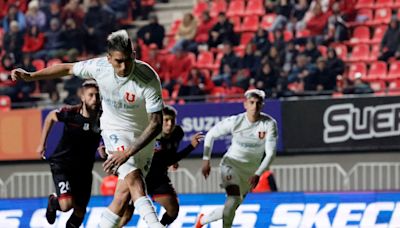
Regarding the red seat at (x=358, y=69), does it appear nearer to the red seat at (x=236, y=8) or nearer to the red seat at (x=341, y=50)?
the red seat at (x=341, y=50)

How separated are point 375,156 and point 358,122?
0.67m

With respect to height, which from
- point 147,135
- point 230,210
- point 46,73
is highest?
point 46,73

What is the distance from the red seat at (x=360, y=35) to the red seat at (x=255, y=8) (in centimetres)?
230

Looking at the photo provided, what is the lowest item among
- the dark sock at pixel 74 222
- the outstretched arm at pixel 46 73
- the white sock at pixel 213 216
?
the white sock at pixel 213 216

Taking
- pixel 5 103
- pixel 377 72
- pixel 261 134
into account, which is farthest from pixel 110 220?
pixel 377 72

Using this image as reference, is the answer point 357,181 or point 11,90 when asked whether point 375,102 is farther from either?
point 11,90

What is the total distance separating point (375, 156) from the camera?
18953 millimetres

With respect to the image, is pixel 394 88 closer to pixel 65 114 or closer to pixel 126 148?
pixel 65 114

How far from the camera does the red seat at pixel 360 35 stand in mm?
22538

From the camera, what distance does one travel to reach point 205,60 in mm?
23000

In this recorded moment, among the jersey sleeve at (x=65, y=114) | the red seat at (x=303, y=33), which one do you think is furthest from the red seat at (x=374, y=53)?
the jersey sleeve at (x=65, y=114)

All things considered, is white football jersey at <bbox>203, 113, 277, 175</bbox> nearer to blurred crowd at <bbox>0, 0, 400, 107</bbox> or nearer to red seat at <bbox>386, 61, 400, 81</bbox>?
blurred crowd at <bbox>0, 0, 400, 107</bbox>

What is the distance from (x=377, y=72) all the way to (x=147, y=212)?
12666 mm

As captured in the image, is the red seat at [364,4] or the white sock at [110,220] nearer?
the white sock at [110,220]
